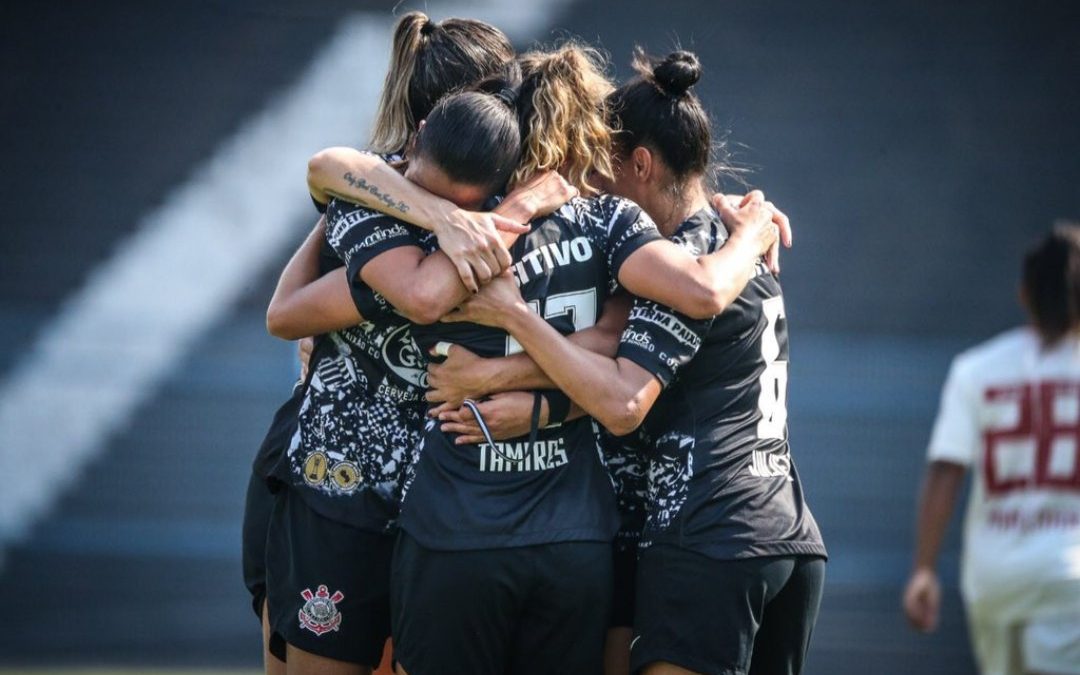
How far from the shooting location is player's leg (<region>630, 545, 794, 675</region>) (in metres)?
2.29

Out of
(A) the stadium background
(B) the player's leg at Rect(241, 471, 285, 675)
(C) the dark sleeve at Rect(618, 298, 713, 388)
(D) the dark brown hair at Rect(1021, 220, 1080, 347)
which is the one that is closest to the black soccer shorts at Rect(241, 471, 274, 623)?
(B) the player's leg at Rect(241, 471, 285, 675)

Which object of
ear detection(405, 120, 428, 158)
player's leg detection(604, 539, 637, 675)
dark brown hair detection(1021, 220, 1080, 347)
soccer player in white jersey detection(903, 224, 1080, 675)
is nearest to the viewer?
ear detection(405, 120, 428, 158)

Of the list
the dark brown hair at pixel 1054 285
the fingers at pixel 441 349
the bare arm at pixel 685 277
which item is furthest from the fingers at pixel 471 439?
the dark brown hair at pixel 1054 285

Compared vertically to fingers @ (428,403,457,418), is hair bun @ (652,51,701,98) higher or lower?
higher

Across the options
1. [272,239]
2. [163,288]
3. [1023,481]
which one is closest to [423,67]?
[1023,481]

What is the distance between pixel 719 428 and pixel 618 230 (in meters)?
0.40

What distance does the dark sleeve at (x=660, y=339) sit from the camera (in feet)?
7.46

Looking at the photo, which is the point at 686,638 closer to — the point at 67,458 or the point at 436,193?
the point at 436,193

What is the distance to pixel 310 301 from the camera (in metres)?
2.40

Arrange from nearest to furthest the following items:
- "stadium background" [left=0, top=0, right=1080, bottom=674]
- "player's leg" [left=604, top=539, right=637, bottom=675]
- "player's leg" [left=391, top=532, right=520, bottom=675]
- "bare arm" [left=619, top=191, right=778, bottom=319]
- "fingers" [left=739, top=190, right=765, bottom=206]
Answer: "player's leg" [left=391, top=532, right=520, bottom=675]
"bare arm" [left=619, top=191, right=778, bottom=319]
"player's leg" [left=604, top=539, right=637, bottom=675]
"fingers" [left=739, top=190, right=765, bottom=206]
"stadium background" [left=0, top=0, right=1080, bottom=674]

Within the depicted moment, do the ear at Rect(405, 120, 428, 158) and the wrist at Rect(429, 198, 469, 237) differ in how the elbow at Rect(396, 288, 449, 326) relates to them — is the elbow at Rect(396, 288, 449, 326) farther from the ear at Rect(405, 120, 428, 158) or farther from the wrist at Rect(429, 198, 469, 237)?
the ear at Rect(405, 120, 428, 158)

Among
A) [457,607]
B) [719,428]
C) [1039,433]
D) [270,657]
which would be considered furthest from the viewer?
[1039,433]

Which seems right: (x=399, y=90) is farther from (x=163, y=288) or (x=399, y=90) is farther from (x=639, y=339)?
(x=163, y=288)

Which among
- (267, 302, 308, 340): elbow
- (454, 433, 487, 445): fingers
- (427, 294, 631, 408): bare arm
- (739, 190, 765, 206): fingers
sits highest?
(739, 190, 765, 206): fingers
